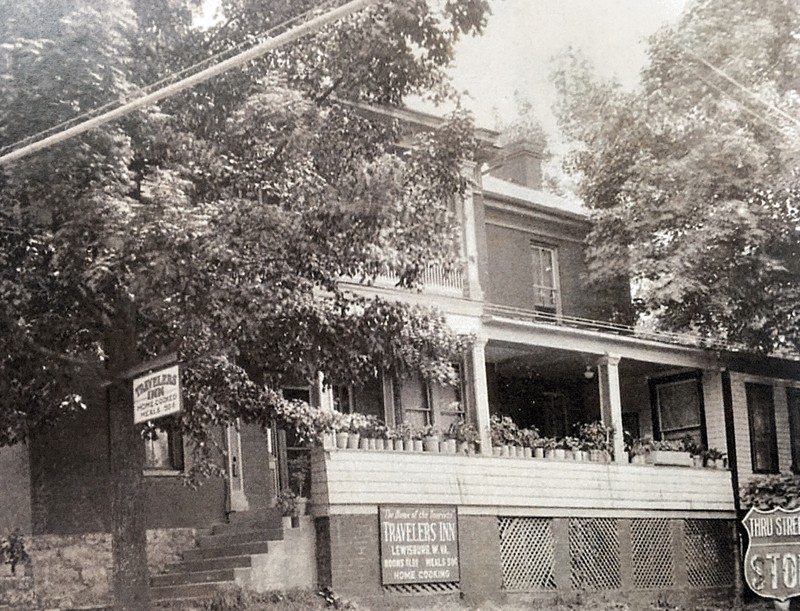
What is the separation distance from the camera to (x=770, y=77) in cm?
2297

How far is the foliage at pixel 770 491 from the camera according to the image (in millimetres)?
23641

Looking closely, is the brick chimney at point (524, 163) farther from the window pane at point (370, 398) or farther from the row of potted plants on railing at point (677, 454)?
the window pane at point (370, 398)

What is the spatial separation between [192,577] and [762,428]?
14363 millimetres

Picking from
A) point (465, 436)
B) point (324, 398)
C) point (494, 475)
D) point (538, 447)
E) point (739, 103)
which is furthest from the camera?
point (739, 103)

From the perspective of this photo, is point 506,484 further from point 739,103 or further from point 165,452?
point 739,103

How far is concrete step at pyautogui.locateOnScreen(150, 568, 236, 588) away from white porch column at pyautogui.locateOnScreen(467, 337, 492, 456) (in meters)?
5.20

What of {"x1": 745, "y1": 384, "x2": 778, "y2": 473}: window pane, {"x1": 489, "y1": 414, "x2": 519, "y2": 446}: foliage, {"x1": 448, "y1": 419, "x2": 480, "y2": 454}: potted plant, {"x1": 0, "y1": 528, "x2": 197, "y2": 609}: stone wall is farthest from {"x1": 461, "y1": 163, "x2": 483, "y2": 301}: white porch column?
{"x1": 745, "y1": 384, "x2": 778, "y2": 473}: window pane

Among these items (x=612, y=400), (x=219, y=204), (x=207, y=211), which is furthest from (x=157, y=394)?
(x=612, y=400)

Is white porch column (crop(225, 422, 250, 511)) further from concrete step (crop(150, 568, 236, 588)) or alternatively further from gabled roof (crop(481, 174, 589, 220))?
gabled roof (crop(481, 174, 589, 220))

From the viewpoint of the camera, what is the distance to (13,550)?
52.0 ft

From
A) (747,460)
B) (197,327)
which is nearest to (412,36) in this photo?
(197,327)

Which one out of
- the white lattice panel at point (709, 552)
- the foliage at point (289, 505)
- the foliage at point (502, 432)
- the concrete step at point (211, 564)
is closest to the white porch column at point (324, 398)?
the foliage at point (289, 505)

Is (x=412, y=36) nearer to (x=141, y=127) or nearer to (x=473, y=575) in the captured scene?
(x=141, y=127)

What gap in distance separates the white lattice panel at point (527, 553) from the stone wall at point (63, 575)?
646cm
